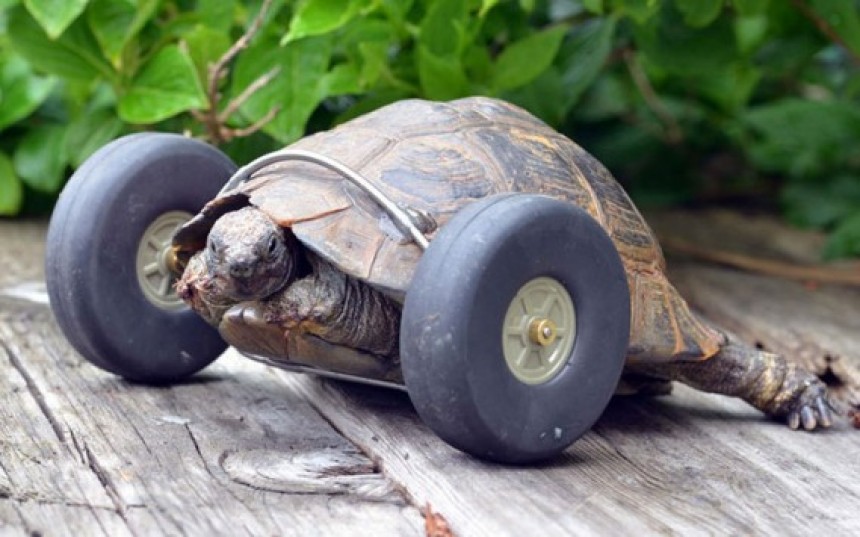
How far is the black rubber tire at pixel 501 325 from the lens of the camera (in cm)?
165

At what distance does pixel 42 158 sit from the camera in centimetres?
323

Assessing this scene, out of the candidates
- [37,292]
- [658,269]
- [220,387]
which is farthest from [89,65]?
[658,269]

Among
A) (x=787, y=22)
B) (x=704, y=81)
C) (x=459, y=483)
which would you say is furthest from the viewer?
(x=704, y=81)

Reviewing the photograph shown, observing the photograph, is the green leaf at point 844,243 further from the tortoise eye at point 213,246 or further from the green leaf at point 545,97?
the tortoise eye at point 213,246

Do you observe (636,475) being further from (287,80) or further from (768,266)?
(768,266)

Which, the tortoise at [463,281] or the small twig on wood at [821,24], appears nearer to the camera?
the tortoise at [463,281]

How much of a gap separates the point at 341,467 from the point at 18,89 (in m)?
1.77

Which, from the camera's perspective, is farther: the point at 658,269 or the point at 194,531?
the point at 658,269

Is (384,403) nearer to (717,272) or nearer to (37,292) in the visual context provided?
(37,292)

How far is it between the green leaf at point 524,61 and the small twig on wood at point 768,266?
91 cm

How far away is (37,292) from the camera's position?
283cm

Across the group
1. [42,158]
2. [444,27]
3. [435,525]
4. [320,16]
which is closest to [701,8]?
[444,27]

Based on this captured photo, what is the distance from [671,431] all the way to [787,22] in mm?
1607

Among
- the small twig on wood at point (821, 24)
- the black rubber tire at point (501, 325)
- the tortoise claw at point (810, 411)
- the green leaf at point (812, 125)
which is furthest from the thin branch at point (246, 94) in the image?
the green leaf at point (812, 125)
